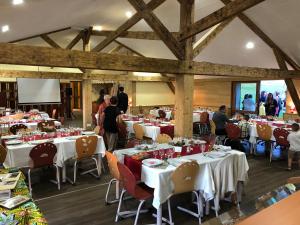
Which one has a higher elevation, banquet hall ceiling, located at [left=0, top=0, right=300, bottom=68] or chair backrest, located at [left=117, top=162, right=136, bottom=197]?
banquet hall ceiling, located at [left=0, top=0, right=300, bottom=68]

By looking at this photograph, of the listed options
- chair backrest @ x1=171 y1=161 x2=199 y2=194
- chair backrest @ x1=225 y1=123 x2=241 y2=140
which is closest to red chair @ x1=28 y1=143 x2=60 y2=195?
chair backrest @ x1=171 y1=161 x2=199 y2=194

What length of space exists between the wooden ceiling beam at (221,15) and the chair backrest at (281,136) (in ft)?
10.1

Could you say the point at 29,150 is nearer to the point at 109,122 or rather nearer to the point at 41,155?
the point at 41,155

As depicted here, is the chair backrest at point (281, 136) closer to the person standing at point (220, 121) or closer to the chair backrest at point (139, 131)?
the person standing at point (220, 121)

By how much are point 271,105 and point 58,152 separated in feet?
31.1

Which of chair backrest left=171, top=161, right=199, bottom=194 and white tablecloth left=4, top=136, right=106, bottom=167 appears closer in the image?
chair backrest left=171, top=161, right=199, bottom=194

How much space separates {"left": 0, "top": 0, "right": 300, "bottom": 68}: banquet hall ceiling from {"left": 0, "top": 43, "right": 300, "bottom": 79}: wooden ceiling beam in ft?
2.37

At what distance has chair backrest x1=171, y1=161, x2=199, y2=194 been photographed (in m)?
3.33

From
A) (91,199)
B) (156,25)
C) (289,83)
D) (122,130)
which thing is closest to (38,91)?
(122,130)

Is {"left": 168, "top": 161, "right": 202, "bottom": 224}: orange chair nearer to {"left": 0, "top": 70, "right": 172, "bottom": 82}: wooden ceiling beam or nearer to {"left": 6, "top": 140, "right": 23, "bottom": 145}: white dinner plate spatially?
{"left": 6, "top": 140, "right": 23, "bottom": 145}: white dinner plate

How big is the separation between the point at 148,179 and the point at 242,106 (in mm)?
10277

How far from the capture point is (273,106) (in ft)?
37.1

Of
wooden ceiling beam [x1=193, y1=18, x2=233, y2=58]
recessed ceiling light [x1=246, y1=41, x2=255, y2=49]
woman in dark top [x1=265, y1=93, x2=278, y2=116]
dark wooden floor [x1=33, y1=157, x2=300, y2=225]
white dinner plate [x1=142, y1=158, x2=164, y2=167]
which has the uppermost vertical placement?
recessed ceiling light [x1=246, y1=41, x2=255, y2=49]

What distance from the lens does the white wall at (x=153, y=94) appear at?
50.1 feet
